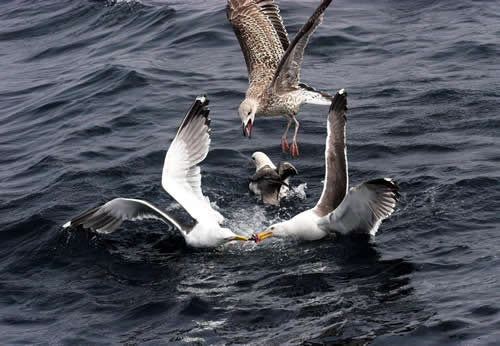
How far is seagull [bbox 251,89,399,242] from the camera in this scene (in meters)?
8.19

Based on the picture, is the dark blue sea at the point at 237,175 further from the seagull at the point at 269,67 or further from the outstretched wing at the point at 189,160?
the seagull at the point at 269,67

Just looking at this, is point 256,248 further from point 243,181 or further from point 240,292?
point 243,181

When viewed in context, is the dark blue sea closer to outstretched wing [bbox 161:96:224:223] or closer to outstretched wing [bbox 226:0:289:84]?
outstretched wing [bbox 161:96:224:223]

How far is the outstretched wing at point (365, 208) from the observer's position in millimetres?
7969

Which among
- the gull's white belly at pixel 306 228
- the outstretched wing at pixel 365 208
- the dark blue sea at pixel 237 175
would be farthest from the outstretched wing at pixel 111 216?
the outstretched wing at pixel 365 208

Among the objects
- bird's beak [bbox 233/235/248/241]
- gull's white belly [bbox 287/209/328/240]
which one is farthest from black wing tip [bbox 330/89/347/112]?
bird's beak [bbox 233/235/248/241]

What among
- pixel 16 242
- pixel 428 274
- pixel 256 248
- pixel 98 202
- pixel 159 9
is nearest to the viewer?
pixel 428 274

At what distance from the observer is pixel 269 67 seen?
1194 centimetres

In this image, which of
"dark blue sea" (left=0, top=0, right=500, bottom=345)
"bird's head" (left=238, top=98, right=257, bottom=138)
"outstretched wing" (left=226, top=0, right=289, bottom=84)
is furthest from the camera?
"outstretched wing" (left=226, top=0, right=289, bottom=84)

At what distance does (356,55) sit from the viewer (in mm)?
15594

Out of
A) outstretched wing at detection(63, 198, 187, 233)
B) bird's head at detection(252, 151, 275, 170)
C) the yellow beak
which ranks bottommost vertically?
the yellow beak

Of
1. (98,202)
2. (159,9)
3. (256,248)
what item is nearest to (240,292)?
(256,248)

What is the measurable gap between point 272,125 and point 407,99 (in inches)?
86.3

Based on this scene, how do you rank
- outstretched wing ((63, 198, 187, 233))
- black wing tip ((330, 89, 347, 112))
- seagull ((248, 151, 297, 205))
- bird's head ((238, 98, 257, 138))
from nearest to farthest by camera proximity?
outstretched wing ((63, 198, 187, 233)), black wing tip ((330, 89, 347, 112)), seagull ((248, 151, 297, 205)), bird's head ((238, 98, 257, 138))
